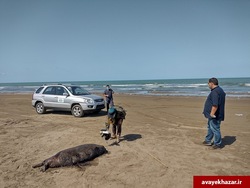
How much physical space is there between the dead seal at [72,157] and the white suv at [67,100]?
5.84 metres

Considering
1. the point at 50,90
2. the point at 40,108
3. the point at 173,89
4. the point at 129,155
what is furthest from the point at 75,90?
the point at 173,89

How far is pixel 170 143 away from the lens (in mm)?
6984

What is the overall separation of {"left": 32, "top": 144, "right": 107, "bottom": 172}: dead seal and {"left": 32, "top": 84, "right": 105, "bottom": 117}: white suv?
584 centimetres

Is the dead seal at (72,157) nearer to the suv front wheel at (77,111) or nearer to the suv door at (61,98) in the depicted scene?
the suv front wheel at (77,111)

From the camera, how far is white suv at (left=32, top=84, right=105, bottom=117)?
11.5 meters

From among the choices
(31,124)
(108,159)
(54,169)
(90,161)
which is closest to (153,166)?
(108,159)

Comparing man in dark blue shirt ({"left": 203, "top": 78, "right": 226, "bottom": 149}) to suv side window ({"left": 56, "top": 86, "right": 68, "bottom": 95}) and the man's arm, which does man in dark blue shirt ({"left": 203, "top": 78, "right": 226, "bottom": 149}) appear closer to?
the man's arm

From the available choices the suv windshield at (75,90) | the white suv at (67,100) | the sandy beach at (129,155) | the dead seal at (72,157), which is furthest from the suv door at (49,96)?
the dead seal at (72,157)

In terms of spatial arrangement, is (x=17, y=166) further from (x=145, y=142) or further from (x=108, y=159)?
(x=145, y=142)

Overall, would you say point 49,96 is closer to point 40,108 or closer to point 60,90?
point 60,90

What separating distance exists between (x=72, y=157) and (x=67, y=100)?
268 inches

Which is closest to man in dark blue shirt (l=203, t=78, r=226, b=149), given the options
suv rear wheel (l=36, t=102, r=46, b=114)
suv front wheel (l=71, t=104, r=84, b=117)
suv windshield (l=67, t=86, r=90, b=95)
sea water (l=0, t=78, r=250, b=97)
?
suv front wheel (l=71, t=104, r=84, b=117)

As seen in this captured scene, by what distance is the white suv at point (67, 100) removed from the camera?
1152 cm

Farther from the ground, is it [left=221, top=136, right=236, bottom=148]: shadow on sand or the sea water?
the sea water
